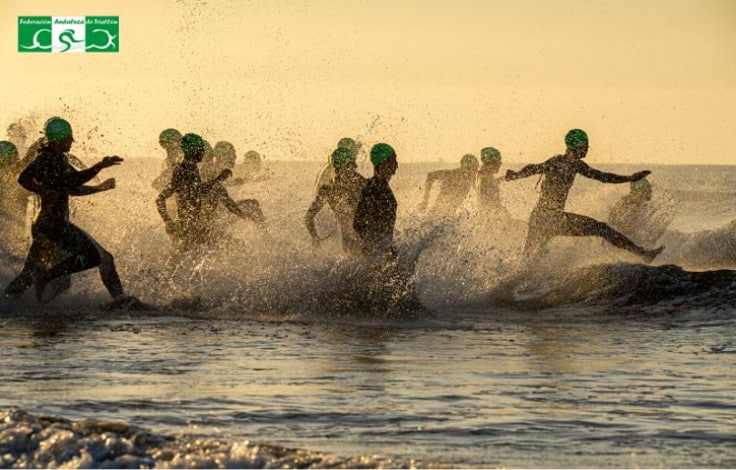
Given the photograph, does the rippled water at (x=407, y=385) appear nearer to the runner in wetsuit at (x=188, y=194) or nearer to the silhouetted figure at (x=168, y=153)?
the runner in wetsuit at (x=188, y=194)

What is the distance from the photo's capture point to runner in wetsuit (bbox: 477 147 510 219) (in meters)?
24.0

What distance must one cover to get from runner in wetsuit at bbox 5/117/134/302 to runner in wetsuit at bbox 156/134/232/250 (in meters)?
2.14

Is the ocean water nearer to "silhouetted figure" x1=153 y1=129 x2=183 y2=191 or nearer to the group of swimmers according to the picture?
the group of swimmers

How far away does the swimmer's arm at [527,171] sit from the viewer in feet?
61.9

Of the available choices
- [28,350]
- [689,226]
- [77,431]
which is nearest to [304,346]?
[28,350]

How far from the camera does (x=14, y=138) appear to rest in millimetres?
23406

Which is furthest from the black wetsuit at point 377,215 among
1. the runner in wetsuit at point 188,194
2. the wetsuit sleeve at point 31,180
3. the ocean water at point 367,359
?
the wetsuit sleeve at point 31,180

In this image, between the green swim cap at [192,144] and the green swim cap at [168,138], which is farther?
the green swim cap at [168,138]

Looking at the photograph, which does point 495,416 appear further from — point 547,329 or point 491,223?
point 491,223

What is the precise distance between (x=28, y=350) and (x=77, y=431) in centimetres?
426

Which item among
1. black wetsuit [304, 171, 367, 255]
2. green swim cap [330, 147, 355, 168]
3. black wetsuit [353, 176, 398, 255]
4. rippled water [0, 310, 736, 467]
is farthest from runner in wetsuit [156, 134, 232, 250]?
rippled water [0, 310, 736, 467]

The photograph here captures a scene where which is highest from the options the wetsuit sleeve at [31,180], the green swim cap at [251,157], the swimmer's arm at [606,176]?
the green swim cap at [251,157]

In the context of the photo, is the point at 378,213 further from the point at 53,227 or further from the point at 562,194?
the point at 562,194

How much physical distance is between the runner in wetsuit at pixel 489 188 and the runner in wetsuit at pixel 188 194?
6958mm
